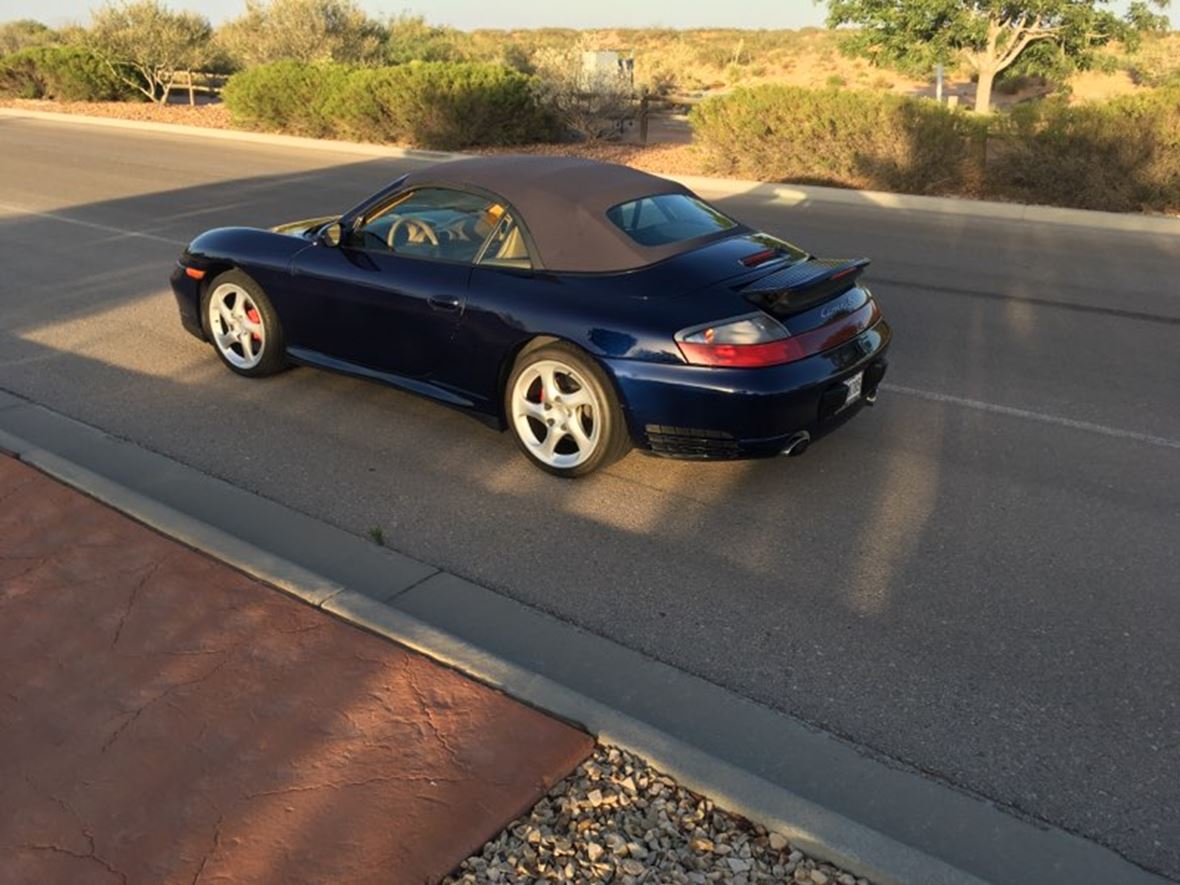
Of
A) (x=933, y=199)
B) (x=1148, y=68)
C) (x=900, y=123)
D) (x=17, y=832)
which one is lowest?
(x=17, y=832)

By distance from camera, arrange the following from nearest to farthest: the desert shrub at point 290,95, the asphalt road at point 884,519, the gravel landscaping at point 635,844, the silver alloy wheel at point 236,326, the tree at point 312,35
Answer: the gravel landscaping at point 635,844
the asphalt road at point 884,519
the silver alloy wheel at point 236,326
the desert shrub at point 290,95
the tree at point 312,35

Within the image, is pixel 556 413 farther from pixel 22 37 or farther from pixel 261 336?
pixel 22 37

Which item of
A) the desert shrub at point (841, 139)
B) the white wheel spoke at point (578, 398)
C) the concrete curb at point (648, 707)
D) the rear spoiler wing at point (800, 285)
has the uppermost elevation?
the desert shrub at point (841, 139)

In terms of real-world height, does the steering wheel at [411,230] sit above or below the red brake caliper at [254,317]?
above

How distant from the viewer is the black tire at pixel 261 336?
608cm

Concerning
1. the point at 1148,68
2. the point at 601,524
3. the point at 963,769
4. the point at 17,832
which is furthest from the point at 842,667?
the point at 1148,68

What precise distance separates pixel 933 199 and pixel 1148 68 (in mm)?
27380

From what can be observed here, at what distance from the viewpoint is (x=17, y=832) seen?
2.76m

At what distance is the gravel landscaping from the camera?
259 centimetres

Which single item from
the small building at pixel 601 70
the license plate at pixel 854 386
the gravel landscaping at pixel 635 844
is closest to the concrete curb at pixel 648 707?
the gravel landscaping at pixel 635 844

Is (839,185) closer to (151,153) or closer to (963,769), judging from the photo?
(151,153)

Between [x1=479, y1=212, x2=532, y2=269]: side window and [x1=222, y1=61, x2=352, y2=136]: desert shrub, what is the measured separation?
20296 mm

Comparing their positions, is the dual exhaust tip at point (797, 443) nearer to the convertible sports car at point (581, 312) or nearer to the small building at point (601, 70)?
the convertible sports car at point (581, 312)

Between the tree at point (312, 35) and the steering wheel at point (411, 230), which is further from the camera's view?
the tree at point (312, 35)
